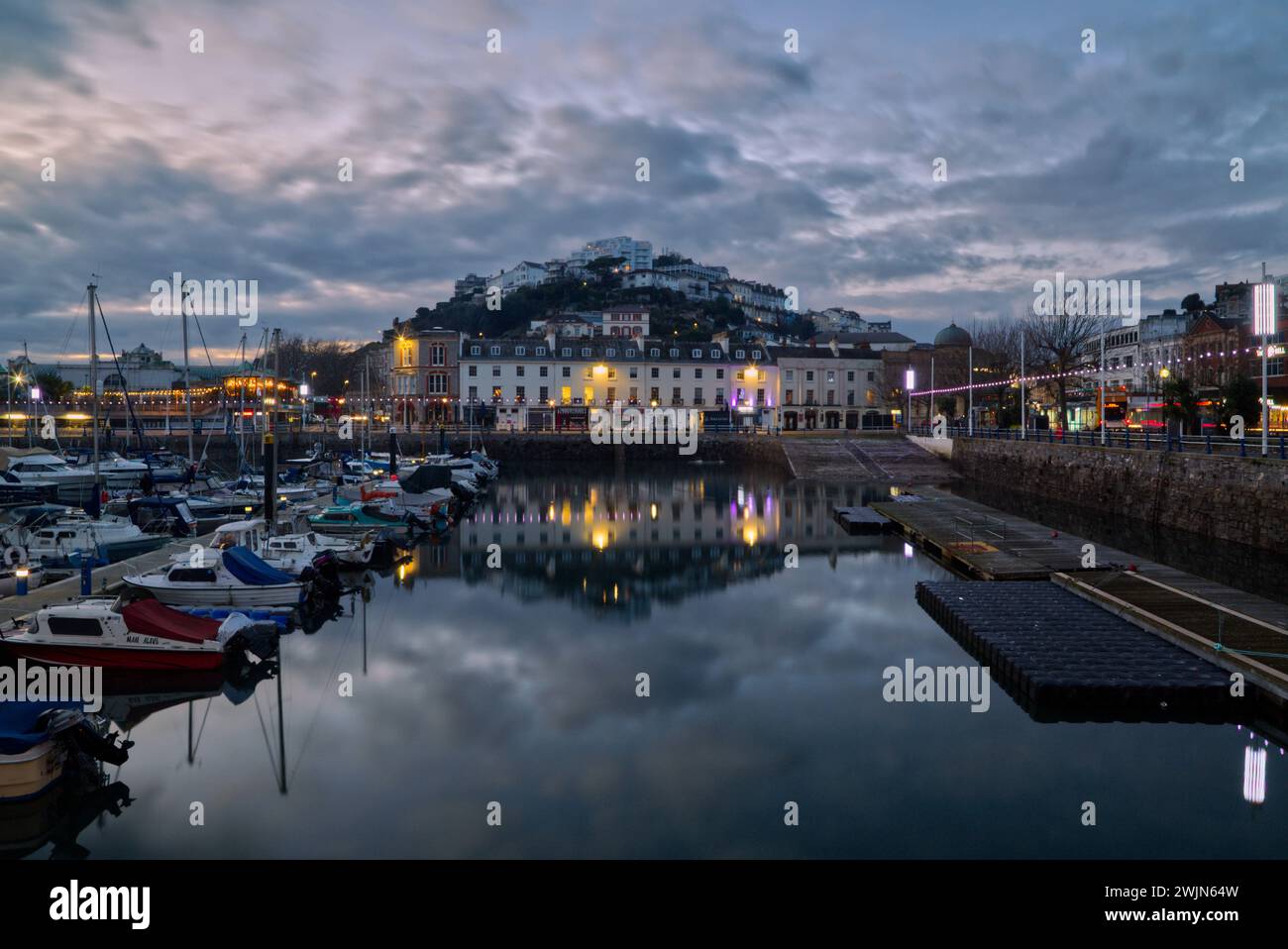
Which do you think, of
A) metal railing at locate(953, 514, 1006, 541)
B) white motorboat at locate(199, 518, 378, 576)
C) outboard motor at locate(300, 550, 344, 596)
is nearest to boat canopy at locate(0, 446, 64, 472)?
white motorboat at locate(199, 518, 378, 576)

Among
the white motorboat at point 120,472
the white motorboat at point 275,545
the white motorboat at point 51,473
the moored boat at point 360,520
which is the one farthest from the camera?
the white motorboat at point 120,472

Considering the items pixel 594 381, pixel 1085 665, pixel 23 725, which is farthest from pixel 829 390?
pixel 23 725

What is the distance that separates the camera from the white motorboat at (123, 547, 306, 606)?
25516 millimetres

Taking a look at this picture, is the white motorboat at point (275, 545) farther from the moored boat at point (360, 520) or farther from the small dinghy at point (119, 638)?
the small dinghy at point (119, 638)

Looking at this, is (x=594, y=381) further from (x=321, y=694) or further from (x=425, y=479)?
(x=321, y=694)

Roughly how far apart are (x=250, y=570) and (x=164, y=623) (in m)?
5.76

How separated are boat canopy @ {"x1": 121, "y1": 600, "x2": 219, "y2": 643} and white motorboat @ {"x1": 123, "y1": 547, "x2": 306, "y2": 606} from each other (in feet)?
13.4

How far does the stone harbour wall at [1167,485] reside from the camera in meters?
35.3

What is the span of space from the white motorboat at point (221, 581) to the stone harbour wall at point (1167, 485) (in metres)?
35.8

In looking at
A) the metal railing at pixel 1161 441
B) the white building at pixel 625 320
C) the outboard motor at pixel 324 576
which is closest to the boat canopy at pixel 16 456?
the outboard motor at pixel 324 576

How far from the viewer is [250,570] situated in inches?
1043

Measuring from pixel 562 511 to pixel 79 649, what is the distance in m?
36.7

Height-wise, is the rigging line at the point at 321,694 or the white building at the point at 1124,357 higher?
the white building at the point at 1124,357
